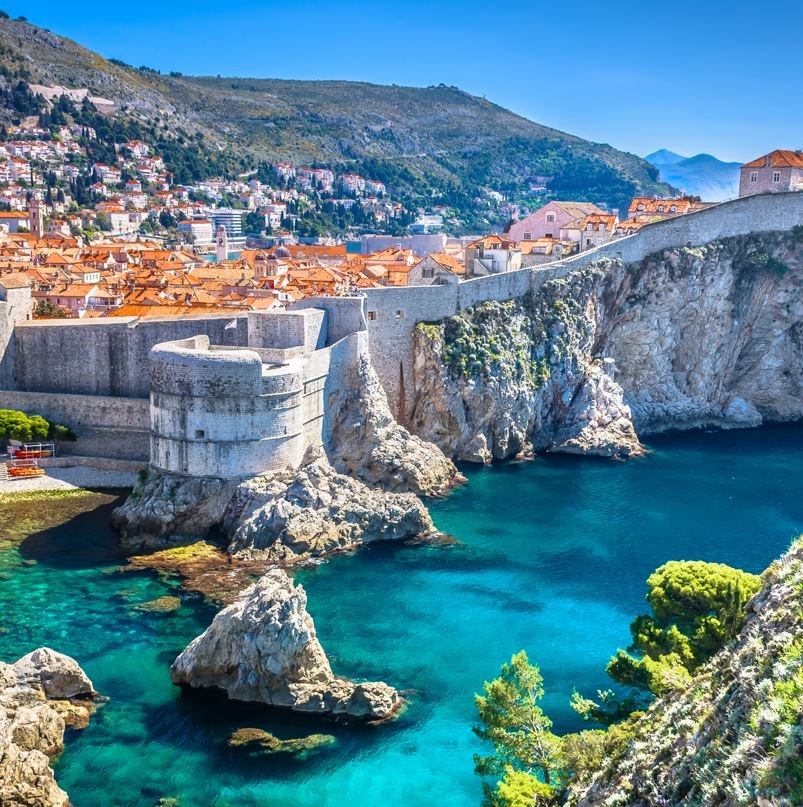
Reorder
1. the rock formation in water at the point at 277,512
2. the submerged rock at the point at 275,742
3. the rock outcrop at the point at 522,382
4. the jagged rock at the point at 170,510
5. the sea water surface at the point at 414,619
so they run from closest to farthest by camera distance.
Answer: the sea water surface at the point at 414,619
the submerged rock at the point at 275,742
the rock formation in water at the point at 277,512
the jagged rock at the point at 170,510
the rock outcrop at the point at 522,382

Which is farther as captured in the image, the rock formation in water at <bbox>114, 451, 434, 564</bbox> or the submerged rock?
the rock formation in water at <bbox>114, 451, 434, 564</bbox>

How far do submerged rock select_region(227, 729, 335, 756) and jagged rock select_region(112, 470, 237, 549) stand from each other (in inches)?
414

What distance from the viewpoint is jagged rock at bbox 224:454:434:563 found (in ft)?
97.3

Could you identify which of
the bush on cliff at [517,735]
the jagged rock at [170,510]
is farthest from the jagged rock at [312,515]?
the bush on cliff at [517,735]

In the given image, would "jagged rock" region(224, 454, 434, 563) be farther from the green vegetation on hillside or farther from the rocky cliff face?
the green vegetation on hillside

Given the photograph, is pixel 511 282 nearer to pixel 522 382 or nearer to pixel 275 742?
pixel 522 382

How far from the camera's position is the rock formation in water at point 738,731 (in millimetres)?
9086

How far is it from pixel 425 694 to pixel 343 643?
10.1ft

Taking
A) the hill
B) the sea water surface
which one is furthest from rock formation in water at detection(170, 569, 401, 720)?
the hill

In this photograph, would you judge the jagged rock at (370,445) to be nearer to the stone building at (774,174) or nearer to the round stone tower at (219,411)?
the round stone tower at (219,411)

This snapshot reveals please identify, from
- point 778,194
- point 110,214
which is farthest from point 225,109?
point 778,194

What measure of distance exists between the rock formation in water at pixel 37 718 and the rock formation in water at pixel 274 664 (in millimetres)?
2273

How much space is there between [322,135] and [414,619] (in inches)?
5936

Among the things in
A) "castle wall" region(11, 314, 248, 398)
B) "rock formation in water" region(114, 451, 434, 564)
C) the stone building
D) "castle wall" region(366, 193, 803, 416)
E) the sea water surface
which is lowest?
the sea water surface
